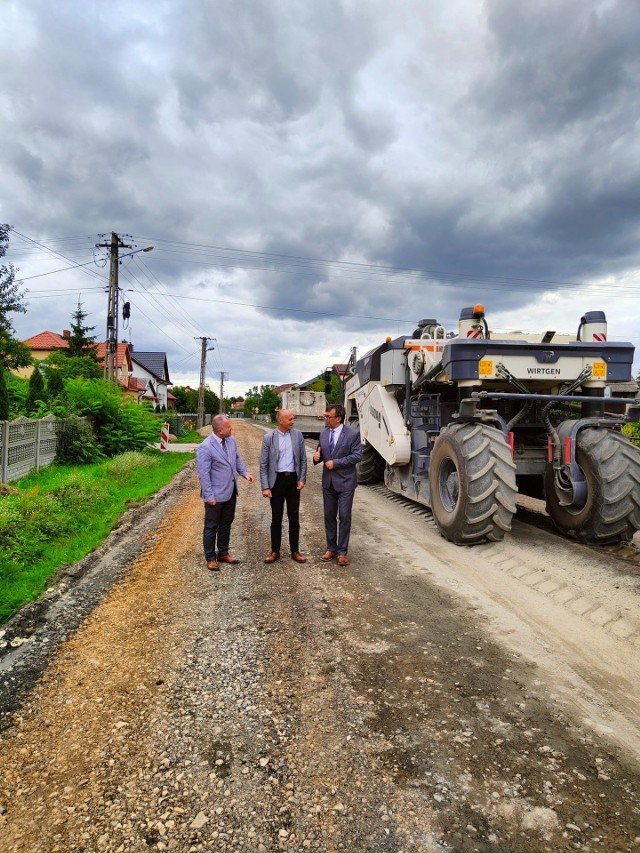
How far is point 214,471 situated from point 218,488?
0.63 ft

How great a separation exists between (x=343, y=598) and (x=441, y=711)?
5.63ft

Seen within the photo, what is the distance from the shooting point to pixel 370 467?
35.7ft

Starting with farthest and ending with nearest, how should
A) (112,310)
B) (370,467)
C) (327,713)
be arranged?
(112,310) < (370,467) < (327,713)

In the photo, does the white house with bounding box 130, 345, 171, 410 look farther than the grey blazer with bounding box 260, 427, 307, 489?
Yes

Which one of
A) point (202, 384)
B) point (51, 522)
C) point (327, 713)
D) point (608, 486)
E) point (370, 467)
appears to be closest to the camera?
point (327, 713)

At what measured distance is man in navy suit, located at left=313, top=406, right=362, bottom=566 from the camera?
561 cm

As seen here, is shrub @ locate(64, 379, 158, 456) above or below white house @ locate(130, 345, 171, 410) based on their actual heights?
below

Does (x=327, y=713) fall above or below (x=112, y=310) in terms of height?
below

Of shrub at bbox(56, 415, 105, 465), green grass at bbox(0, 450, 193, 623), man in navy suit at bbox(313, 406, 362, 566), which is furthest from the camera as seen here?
shrub at bbox(56, 415, 105, 465)

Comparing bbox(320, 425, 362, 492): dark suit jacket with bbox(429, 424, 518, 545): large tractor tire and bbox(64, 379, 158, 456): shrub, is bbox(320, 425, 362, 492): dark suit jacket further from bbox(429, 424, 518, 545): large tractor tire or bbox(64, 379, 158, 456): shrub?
bbox(64, 379, 158, 456): shrub

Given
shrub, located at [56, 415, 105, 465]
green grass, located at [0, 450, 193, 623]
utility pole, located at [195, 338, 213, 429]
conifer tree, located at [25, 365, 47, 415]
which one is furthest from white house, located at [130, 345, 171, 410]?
green grass, located at [0, 450, 193, 623]

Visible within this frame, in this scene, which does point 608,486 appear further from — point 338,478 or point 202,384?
point 202,384

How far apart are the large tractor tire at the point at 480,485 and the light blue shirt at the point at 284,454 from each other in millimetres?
Answer: 1868

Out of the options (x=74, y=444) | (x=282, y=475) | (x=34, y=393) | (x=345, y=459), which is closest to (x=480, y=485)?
(x=345, y=459)
